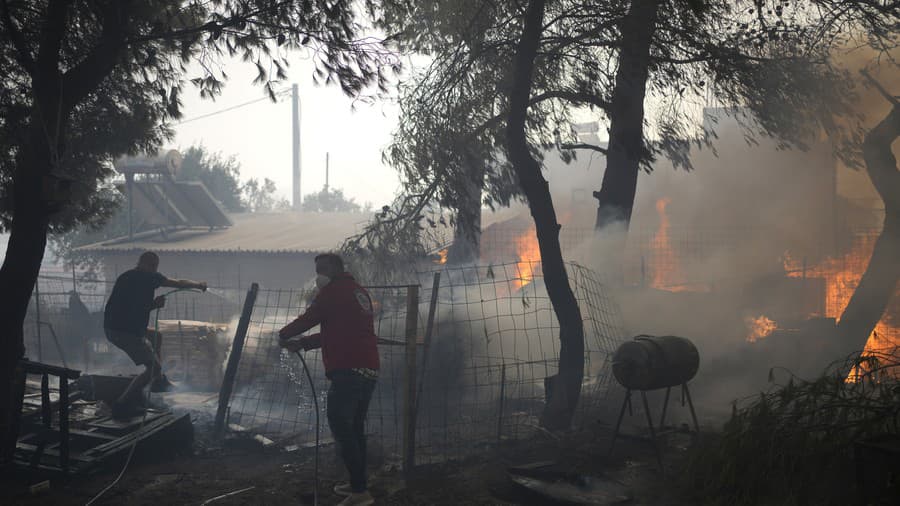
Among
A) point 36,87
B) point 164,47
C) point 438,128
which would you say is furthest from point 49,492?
point 438,128

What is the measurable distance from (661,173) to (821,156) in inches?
213

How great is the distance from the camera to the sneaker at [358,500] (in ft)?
19.3

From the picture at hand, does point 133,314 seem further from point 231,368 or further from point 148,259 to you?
point 231,368

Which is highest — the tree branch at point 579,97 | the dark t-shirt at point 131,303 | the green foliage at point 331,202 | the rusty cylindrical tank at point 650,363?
the green foliage at point 331,202

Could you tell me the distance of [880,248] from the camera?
467 inches

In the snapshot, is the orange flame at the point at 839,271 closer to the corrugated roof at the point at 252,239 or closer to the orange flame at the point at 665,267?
the orange flame at the point at 665,267

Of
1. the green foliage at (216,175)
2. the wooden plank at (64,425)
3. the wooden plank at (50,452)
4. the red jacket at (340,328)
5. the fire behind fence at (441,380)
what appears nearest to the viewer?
the red jacket at (340,328)

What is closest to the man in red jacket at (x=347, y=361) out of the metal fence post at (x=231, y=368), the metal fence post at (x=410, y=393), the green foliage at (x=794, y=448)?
the metal fence post at (x=410, y=393)

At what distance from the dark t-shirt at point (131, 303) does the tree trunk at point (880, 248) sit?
1096cm

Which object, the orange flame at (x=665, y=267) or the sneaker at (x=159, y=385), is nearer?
the sneaker at (x=159, y=385)

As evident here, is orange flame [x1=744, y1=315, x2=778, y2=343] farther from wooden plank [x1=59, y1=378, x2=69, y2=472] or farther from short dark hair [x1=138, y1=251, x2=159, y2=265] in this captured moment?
wooden plank [x1=59, y1=378, x2=69, y2=472]

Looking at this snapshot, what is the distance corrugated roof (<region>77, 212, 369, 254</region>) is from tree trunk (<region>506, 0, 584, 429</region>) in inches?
604

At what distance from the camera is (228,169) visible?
48.7 m

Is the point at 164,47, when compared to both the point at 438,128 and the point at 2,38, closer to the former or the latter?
the point at 2,38
